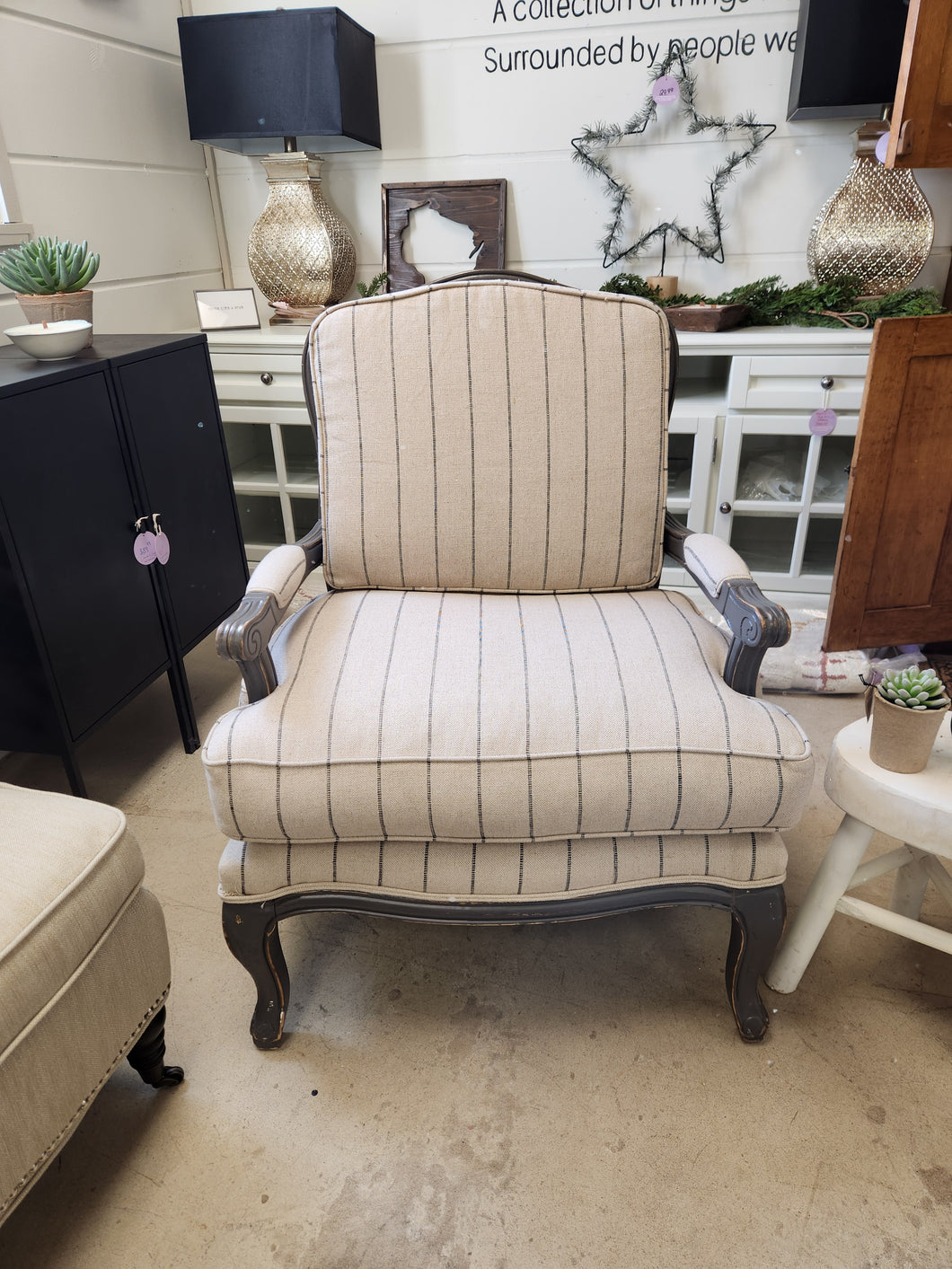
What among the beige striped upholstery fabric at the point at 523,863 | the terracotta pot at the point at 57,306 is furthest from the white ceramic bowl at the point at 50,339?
the beige striped upholstery fabric at the point at 523,863

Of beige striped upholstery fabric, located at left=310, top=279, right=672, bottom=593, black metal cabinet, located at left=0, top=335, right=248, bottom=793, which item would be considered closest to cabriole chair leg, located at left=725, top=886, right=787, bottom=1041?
beige striped upholstery fabric, located at left=310, top=279, right=672, bottom=593

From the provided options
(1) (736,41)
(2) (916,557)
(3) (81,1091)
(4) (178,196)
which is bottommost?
(3) (81,1091)

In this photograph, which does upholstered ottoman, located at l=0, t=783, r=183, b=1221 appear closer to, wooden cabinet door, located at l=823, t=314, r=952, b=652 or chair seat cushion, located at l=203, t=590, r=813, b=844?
chair seat cushion, located at l=203, t=590, r=813, b=844

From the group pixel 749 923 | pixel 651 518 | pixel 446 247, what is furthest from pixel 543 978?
pixel 446 247

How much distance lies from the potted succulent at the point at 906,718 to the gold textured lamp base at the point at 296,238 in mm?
1890

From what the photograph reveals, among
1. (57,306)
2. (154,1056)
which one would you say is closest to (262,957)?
(154,1056)

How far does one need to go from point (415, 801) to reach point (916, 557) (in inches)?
57.6

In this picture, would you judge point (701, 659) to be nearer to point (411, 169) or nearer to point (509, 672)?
point (509, 672)

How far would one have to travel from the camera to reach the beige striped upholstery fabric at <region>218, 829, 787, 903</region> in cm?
103

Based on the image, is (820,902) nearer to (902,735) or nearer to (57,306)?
(902,735)

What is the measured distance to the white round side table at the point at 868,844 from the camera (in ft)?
3.28

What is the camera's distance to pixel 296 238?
2.22 metres

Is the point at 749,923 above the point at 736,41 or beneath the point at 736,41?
beneath

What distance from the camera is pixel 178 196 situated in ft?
7.55
